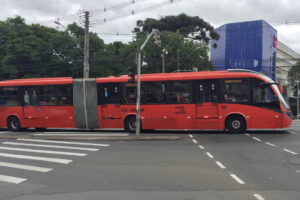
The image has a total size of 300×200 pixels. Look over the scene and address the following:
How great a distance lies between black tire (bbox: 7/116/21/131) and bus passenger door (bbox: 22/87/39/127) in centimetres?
79

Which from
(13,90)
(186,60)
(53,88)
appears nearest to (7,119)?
(13,90)

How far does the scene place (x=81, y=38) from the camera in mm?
39031

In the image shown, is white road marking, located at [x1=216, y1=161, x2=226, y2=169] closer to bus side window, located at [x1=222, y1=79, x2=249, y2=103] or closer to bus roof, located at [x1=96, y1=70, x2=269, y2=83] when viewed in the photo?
bus side window, located at [x1=222, y1=79, x2=249, y2=103]

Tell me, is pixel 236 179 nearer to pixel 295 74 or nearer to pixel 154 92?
pixel 154 92

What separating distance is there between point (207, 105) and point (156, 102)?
284cm

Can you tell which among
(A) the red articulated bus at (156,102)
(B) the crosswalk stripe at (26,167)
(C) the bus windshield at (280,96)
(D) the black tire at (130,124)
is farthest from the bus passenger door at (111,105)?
(C) the bus windshield at (280,96)

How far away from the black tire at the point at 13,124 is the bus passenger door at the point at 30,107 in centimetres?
79

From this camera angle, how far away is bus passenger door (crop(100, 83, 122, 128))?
52.5ft

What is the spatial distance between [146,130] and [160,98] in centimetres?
269

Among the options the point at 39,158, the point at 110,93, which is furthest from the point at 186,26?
the point at 39,158

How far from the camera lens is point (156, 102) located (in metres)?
15.4

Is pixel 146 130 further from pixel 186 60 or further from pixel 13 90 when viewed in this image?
pixel 186 60

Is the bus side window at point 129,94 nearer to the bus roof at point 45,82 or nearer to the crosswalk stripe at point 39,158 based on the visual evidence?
the bus roof at point 45,82

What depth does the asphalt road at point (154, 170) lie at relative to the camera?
222 inches
